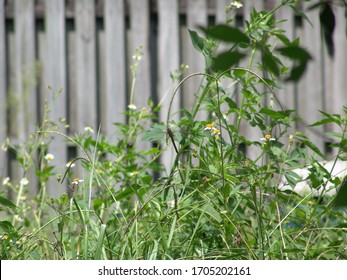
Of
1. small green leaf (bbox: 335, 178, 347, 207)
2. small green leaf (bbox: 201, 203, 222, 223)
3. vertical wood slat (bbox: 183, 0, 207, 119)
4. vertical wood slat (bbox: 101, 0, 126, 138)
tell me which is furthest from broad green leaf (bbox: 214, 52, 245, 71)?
vertical wood slat (bbox: 183, 0, 207, 119)

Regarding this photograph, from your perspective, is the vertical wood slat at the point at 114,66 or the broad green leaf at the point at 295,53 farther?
the vertical wood slat at the point at 114,66

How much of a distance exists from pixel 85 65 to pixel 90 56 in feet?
0.22

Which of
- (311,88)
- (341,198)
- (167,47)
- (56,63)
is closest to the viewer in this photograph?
(341,198)

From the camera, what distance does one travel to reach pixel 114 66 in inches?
195

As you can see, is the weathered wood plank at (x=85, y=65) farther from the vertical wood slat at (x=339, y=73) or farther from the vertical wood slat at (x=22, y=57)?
the vertical wood slat at (x=339, y=73)

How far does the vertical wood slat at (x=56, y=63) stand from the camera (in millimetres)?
4875

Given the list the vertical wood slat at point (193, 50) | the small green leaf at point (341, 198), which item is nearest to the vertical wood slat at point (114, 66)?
the vertical wood slat at point (193, 50)

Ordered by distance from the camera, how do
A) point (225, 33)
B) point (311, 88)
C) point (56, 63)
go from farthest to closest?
point (311, 88)
point (56, 63)
point (225, 33)

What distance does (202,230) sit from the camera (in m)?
2.27

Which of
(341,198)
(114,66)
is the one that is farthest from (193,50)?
(341,198)

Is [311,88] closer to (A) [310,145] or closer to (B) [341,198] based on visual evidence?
(A) [310,145]

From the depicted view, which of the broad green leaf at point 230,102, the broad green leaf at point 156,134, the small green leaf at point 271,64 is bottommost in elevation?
the broad green leaf at point 156,134

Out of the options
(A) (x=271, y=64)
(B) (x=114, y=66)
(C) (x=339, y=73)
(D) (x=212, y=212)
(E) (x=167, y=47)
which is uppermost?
(A) (x=271, y=64)
